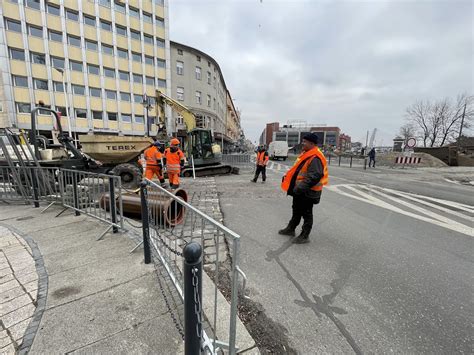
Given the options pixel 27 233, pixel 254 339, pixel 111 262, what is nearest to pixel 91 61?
pixel 27 233

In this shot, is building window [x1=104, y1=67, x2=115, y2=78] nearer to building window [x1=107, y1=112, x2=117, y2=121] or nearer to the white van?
building window [x1=107, y1=112, x2=117, y2=121]

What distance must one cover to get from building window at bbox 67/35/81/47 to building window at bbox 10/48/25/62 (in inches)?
181

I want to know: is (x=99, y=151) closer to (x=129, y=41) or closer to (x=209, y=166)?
(x=209, y=166)

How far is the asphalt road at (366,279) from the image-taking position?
200 centimetres

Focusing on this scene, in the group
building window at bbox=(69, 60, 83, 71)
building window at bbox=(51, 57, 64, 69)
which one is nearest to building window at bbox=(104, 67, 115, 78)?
building window at bbox=(69, 60, 83, 71)

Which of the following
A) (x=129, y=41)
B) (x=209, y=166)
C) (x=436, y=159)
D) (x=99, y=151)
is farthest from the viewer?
(x=129, y=41)

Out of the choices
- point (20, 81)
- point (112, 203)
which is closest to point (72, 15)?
point (20, 81)

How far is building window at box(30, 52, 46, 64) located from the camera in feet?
77.2

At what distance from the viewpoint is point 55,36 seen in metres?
24.6

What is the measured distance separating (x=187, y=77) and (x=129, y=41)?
8451 mm

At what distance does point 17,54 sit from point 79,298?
32.9 meters

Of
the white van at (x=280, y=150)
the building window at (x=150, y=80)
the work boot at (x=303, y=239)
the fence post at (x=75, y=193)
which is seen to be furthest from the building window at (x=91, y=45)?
the work boot at (x=303, y=239)

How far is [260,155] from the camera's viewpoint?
33.7 ft

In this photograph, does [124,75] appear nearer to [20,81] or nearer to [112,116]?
[112,116]
